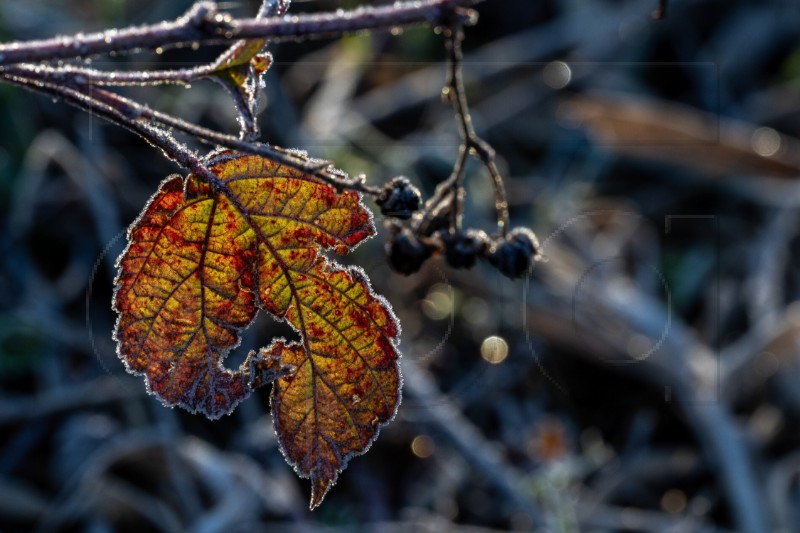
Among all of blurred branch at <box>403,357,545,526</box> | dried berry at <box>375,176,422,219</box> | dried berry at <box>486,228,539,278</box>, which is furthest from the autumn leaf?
blurred branch at <box>403,357,545,526</box>

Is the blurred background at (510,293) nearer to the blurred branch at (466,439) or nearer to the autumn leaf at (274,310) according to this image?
the blurred branch at (466,439)

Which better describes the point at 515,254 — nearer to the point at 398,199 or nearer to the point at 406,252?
the point at 406,252

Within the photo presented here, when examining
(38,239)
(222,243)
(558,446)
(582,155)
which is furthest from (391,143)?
→ (222,243)

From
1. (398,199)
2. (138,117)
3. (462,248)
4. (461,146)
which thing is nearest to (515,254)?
(462,248)

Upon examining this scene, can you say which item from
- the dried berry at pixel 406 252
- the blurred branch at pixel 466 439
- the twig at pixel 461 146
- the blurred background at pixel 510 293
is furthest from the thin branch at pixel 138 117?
the blurred branch at pixel 466 439

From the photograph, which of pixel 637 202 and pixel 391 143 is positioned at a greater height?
pixel 391 143

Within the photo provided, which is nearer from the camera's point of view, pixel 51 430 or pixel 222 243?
pixel 222 243

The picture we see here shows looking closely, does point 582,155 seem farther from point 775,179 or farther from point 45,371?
point 45,371
